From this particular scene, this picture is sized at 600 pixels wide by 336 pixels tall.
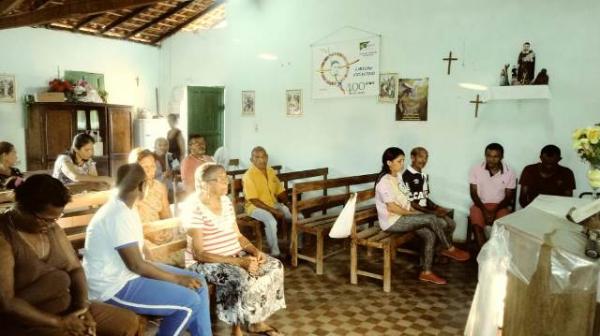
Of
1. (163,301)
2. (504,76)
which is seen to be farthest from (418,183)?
(163,301)

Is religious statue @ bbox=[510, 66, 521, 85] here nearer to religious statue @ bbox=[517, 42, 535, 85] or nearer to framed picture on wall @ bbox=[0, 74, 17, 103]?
religious statue @ bbox=[517, 42, 535, 85]

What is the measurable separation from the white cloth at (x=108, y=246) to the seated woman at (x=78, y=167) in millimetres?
2284

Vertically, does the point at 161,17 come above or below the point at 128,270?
above

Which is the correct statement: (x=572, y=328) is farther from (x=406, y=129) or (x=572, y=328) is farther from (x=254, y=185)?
(x=406, y=129)

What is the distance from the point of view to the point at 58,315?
2.31 metres

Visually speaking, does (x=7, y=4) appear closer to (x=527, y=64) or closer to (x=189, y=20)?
(x=189, y=20)

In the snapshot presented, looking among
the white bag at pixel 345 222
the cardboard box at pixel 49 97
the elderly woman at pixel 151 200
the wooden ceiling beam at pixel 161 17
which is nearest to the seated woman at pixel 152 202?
the elderly woman at pixel 151 200

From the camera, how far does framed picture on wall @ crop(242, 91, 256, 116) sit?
8.17 m

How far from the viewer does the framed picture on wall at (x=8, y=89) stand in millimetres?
7535

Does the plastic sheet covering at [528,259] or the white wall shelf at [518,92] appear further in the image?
the white wall shelf at [518,92]

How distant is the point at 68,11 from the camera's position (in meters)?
6.04

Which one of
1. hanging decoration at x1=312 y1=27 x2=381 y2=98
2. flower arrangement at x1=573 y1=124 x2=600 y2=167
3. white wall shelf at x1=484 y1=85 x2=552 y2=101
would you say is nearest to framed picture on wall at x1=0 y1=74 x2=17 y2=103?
hanging decoration at x1=312 y1=27 x2=381 y2=98

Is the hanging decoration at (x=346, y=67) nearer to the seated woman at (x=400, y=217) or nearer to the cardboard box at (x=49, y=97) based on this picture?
the seated woman at (x=400, y=217)

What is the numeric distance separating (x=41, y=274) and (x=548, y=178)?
5.04 m
